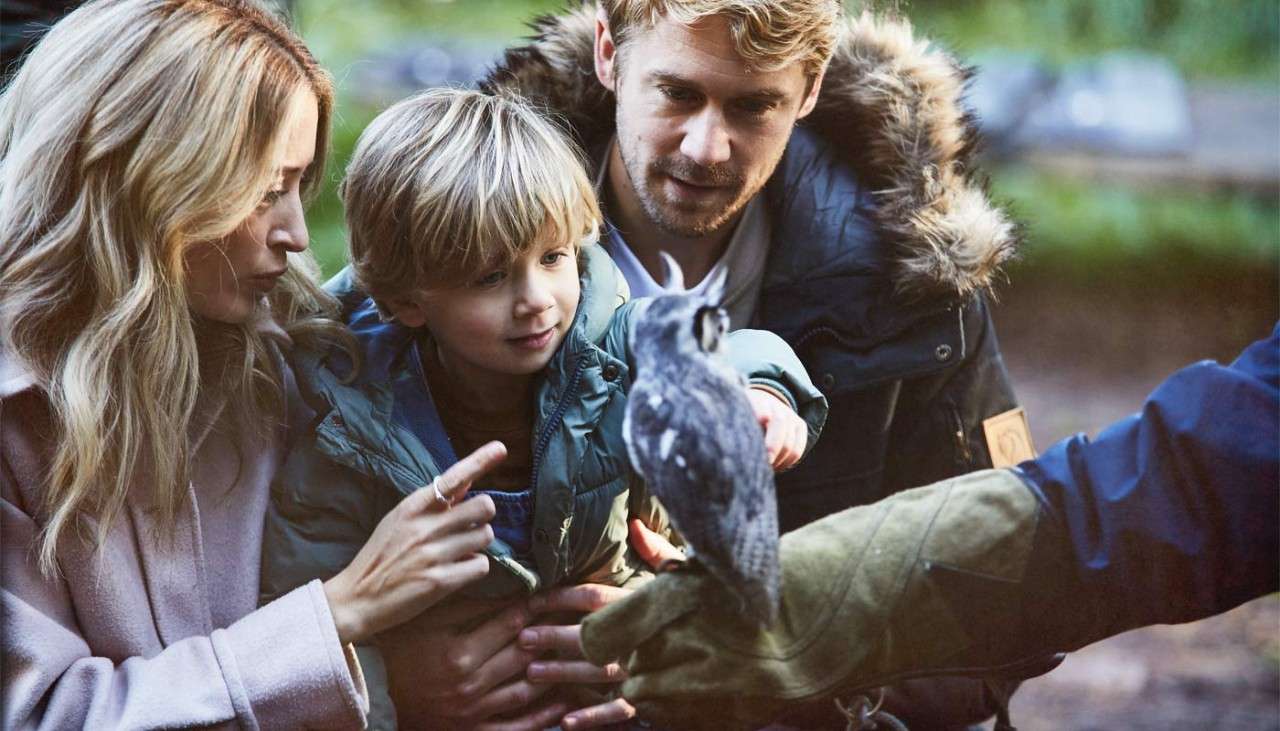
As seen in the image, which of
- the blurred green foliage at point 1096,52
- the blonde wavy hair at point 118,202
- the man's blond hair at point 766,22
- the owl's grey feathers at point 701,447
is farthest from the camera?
the blurred green foliage at point 1096,52

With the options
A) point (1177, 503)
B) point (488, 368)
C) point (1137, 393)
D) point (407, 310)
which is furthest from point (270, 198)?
point (1137, 393)

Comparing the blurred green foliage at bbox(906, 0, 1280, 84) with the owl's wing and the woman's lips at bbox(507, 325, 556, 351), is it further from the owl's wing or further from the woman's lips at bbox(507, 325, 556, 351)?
the owl's wing

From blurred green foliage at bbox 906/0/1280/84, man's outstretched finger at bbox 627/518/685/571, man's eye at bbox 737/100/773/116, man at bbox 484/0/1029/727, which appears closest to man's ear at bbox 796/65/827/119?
man at bbox 484/0/1029/727

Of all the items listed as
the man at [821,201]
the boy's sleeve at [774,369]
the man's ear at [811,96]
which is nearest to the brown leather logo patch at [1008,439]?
the man at [821,201]

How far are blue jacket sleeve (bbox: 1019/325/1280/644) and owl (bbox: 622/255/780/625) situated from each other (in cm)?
28

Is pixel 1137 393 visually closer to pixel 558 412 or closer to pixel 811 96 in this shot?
pixel 811 96

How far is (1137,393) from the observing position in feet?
13.0

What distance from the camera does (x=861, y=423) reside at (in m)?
1.63

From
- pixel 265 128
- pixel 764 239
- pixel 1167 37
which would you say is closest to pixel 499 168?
pixel 265 128

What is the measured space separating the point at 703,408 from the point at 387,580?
1.42ft

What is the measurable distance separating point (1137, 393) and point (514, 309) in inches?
129

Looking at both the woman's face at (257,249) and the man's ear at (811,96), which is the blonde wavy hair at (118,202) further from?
the man's ear at (811,96)

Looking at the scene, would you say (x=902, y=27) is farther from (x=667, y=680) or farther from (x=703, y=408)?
(x=667, y=680)

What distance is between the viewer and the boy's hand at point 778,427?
3.74 feet
